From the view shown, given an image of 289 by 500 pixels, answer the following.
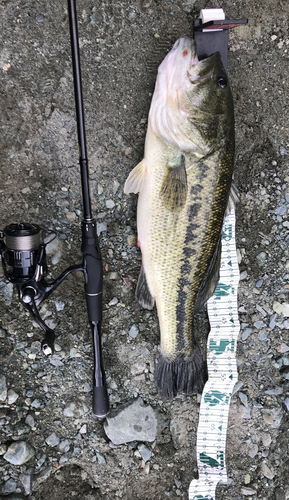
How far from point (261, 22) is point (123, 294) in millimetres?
2093

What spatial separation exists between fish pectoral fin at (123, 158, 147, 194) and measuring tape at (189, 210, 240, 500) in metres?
0.70

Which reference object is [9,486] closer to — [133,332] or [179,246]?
[133,332]

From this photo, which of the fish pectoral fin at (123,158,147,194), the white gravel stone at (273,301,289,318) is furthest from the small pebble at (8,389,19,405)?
the white gravel stone at (273,301,289,318)

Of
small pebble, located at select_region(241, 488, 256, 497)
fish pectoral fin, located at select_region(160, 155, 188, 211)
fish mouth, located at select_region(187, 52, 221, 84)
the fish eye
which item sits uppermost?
fish mouth, located at select_region(187, 52, 221, 84)

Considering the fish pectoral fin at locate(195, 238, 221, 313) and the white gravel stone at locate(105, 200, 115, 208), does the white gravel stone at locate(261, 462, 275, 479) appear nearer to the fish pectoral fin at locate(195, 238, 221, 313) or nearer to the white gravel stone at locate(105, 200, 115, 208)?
A: the fish pectoral fin at locate(195, 238, 221, 313)

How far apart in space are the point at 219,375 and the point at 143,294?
31.4 inches

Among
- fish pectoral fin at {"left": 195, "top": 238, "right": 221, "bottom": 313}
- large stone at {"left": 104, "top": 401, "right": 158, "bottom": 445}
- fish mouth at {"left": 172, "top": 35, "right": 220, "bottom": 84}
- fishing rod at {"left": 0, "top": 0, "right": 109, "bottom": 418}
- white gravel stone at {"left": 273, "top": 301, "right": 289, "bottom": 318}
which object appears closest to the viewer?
fishing rod at {"left": 0, "top": 0, "right": 109, "bottom": 418}

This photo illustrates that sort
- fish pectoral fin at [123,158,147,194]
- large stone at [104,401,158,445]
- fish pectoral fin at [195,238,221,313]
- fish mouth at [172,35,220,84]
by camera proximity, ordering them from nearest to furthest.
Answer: fish mouth at [172,35,220,84], fish pectoral fin at [123,158,147,194], fish pectoral fin at [195,238,221,313], large stone at [104,401,158,445]

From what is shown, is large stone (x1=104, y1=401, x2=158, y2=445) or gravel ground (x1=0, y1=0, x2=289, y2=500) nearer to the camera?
gravel ground (x1=0, y1=0, x2=289, y2=500)

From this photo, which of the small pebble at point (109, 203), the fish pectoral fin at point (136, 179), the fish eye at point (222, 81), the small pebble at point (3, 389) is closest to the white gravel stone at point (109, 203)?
the small pebble at point (109, 203)

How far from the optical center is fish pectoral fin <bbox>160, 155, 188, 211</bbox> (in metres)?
2.03

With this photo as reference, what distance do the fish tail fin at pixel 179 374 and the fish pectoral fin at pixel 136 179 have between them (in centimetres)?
108

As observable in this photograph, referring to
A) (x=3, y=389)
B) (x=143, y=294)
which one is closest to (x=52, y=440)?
(x=3, y=389)

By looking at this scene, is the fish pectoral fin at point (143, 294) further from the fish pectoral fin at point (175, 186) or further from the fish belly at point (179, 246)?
the fish pectoral fin at point (175, 186)
